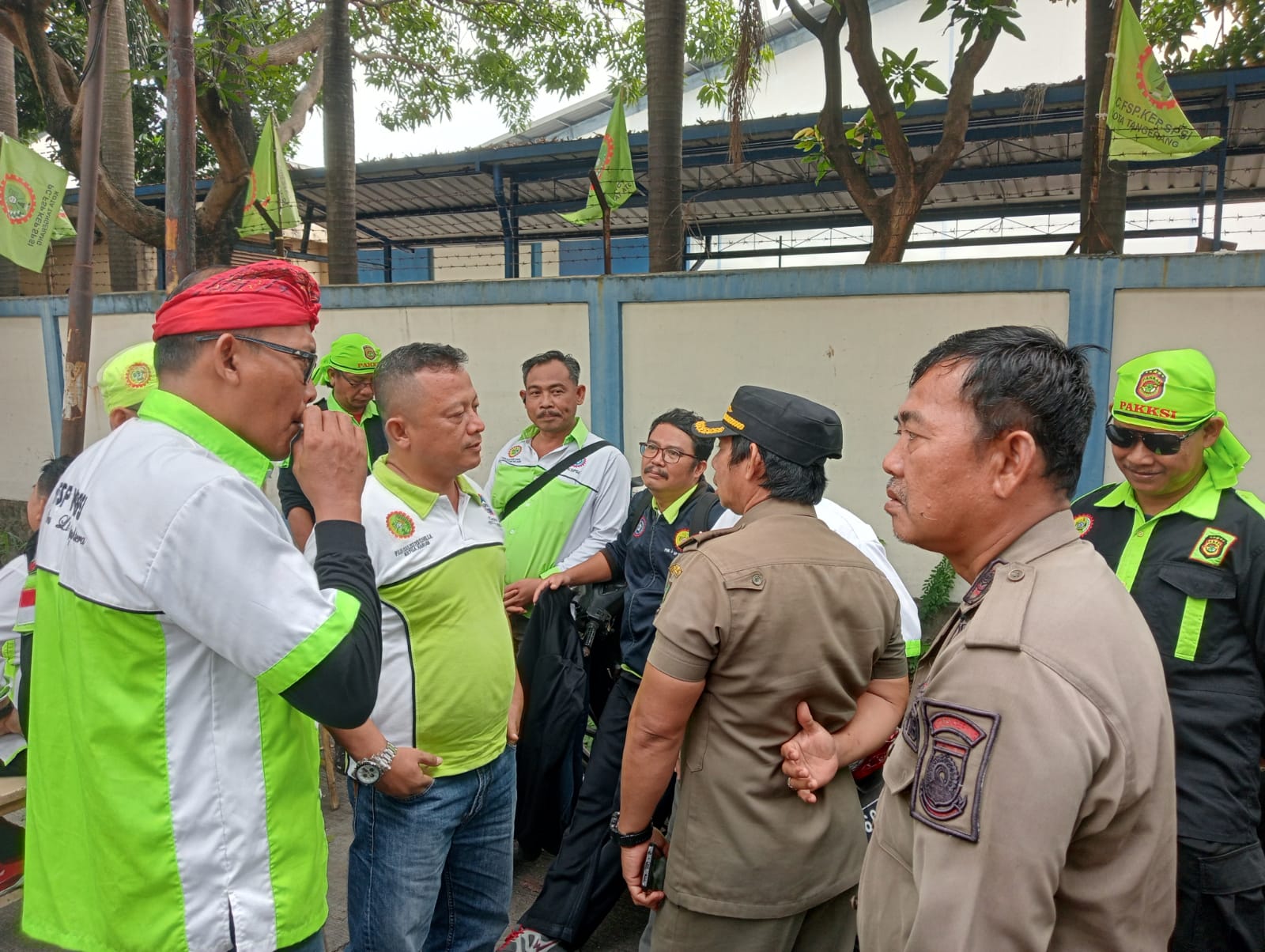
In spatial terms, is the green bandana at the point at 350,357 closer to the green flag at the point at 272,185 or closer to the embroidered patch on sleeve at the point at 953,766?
the embroidered patch on sleeve at the point at 953,766

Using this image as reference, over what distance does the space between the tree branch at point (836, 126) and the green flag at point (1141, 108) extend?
4.96 feet

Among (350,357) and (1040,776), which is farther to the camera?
(350,357)

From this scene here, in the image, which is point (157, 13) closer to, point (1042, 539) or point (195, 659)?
point (195, 659)

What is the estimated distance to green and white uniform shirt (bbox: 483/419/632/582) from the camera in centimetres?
377

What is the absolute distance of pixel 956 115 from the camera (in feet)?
18.9

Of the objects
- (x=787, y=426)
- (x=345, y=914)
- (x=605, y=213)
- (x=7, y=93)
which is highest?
(x=7, y=93)

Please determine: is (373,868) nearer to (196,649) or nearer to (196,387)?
(196,649)

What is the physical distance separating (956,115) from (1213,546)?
14.6ft

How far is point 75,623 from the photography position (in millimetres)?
1399

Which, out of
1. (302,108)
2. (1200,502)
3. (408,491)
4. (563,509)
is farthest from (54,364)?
(1200,502)

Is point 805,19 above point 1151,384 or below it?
above

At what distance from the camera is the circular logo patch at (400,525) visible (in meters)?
2.20

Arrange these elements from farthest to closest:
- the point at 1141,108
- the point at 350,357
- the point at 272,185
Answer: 1. the point at 272,185
2. the point at 1141,108
3. the point at 350,357

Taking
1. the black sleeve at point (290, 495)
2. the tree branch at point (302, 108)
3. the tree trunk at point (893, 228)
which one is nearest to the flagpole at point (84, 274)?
the black sleeve at point (290, 495)
